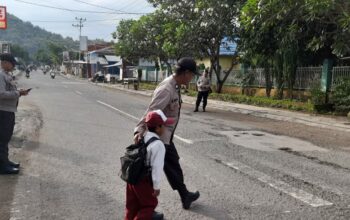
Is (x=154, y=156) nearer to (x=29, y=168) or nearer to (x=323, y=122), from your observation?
(x=29, y=168)

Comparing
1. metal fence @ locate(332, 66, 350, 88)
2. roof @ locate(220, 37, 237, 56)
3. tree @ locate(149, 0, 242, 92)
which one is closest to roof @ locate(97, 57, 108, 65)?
roof @ locate(220, 37, 237, 56)

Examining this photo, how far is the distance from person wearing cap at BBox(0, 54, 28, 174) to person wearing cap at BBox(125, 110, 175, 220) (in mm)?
3409

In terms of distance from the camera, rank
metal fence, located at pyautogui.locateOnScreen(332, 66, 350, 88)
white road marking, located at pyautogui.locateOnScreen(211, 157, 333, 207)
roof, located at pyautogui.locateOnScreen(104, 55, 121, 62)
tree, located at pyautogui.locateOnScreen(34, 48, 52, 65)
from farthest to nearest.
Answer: tree, located at pyautogui.locateOnScreen(34, 48, 52, 65) < roof, located at pyautogui.locateOnScreen(104, 55, 121, 62) < metal fence, located at pyautogui.locateOnScreen(332, 66, 350, 88) < white road marking, located at pyautogui.locateOnScreen(211, 157, 333, 207)

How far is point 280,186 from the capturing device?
6.52m

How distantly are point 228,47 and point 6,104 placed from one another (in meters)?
25.8

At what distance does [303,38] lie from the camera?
71.9ft

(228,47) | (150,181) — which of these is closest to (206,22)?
(228,47)

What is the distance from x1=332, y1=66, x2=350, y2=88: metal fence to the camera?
19.1m

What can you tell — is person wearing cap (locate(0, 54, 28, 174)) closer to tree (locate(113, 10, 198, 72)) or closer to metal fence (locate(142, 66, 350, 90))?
metal fence (locate(142, 66, 350, 90))

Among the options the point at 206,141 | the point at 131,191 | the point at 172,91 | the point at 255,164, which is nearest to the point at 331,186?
the point at 255,164

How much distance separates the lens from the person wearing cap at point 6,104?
6.95 m

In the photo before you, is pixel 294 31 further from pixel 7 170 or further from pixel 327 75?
pixel 7 170

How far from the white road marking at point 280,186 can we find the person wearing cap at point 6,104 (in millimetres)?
3541

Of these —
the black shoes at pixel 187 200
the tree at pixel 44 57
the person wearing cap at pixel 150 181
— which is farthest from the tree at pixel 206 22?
the tree at pixel 44 57
